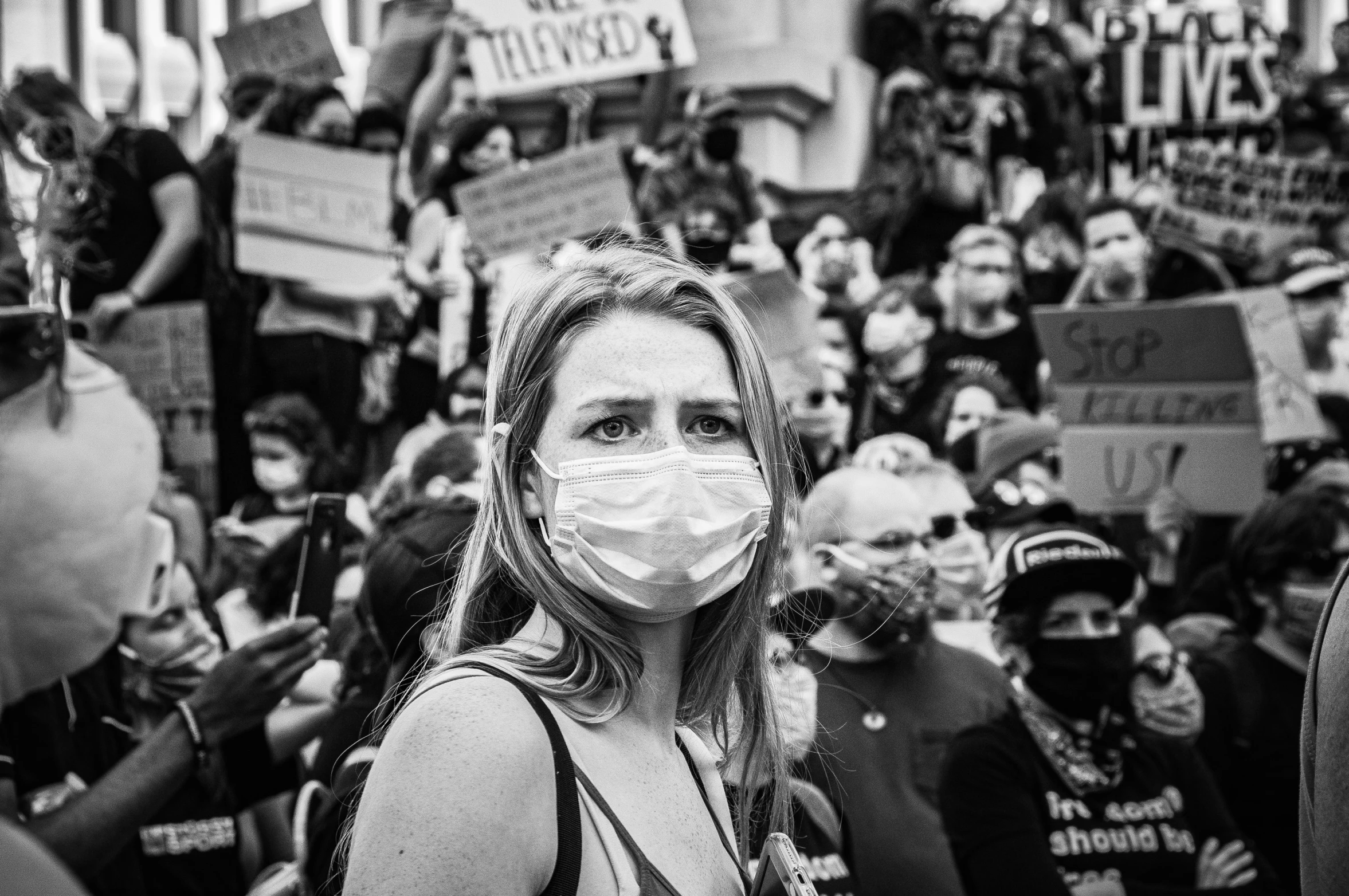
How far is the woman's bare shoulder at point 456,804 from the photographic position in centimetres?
181

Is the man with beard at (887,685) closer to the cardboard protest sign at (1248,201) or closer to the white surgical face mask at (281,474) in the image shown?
the white surgical face mask at (281,474)

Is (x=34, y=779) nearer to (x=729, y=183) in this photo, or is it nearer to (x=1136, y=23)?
(x=729, y=183)

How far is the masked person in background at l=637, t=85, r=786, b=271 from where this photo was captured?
30.1 feet

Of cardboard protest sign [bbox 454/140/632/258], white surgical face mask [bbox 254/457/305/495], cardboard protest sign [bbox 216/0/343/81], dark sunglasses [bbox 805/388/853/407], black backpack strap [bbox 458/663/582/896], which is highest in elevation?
cardboard protest sign [bbox 216/0/343/81]

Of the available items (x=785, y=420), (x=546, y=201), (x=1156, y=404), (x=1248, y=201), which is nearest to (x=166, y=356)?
(x=546, y=201)

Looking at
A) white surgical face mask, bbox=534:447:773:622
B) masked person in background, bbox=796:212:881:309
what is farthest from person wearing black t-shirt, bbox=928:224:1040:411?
white surgical face mask, bbox=534:447:773:622

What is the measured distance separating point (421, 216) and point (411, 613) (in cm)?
633

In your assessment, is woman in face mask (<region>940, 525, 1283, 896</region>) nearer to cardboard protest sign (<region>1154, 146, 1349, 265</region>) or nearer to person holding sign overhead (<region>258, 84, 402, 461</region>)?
cardboard protest sign (<region>1154, 146, 1349, 265</region>)

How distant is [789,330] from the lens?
6973mm

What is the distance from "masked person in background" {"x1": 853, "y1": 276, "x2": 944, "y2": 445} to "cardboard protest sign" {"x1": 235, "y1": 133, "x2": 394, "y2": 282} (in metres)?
2.37

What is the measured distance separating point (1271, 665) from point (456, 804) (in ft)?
12.4

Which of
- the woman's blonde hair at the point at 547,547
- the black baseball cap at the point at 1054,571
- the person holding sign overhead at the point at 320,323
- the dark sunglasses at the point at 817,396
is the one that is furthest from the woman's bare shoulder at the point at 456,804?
the person holding sign overhead at the point at 320,323

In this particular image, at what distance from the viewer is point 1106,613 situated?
4.29m

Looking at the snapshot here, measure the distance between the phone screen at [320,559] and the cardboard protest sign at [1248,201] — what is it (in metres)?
5.66
